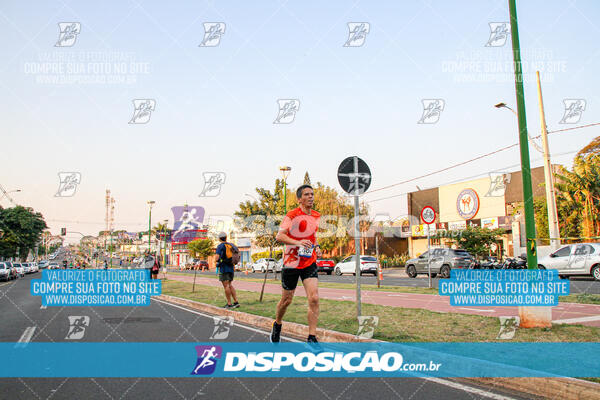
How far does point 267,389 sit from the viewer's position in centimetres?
428

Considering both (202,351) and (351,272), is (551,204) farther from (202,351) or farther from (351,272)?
(202,351)

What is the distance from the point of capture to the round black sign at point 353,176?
290 inches

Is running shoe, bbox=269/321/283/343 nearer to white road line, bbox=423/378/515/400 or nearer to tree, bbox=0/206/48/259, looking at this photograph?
white road line, bbox=423/378/515/400

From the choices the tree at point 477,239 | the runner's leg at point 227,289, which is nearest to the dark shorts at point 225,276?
the runner's leg at point 227,289

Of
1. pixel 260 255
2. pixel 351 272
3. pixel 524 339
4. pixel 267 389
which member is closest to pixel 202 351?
pixel 267 389

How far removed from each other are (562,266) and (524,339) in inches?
558

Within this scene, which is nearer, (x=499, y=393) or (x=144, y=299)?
(x=499, y=393)

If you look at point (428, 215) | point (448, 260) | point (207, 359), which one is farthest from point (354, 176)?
point (448, 260)

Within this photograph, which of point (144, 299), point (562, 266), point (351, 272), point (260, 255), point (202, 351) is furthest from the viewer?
point (260, 255)

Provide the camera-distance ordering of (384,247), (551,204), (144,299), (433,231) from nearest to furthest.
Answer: (144,299) → (551,204) → (433,231) → (384,247)

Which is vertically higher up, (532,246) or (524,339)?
(532,246)

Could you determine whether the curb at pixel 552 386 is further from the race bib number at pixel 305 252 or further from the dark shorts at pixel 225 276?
the dark shorts at pixel 225 276

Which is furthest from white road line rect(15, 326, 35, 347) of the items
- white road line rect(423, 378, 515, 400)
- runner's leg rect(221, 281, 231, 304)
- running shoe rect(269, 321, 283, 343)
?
white road line rect(423, 378, 515, 400)

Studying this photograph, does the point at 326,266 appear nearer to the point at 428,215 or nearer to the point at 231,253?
the point at 428,215
